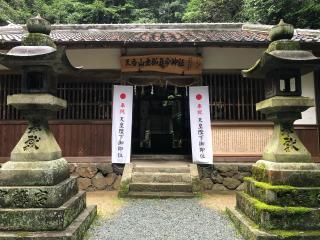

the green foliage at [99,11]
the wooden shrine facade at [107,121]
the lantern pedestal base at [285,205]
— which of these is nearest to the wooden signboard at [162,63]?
the wooden shrine facade at [107,121]

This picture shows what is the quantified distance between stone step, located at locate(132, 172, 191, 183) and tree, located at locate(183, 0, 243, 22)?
55.2 ft

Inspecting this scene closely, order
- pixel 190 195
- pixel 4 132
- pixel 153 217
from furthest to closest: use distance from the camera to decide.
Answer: pixel 4 132 → pixel 190 195 → pixel 153 217

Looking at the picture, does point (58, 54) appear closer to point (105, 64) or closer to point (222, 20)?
point (105, 64)

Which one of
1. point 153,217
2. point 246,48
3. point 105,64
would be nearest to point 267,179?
point 153,217

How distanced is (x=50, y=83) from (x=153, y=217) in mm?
3553

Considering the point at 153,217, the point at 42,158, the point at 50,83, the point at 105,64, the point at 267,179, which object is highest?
the point at 105,64

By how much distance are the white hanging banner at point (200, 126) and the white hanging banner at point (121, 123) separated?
80.5 inches

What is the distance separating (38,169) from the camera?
524 cm

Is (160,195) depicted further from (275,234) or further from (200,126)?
(275,234)

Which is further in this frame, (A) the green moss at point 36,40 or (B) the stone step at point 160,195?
(B) the stone step at point 160,195

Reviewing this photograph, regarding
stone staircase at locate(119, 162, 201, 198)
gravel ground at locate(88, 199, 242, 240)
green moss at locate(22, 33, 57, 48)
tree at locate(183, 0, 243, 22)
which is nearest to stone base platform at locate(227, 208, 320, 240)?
gravel ground at locate(88, 199, 242, 240)

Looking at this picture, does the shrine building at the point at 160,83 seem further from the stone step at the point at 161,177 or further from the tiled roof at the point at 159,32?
the stone step at the point at 161,177

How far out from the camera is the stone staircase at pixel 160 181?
28.0 ft

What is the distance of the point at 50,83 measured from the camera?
5785 millimetres
